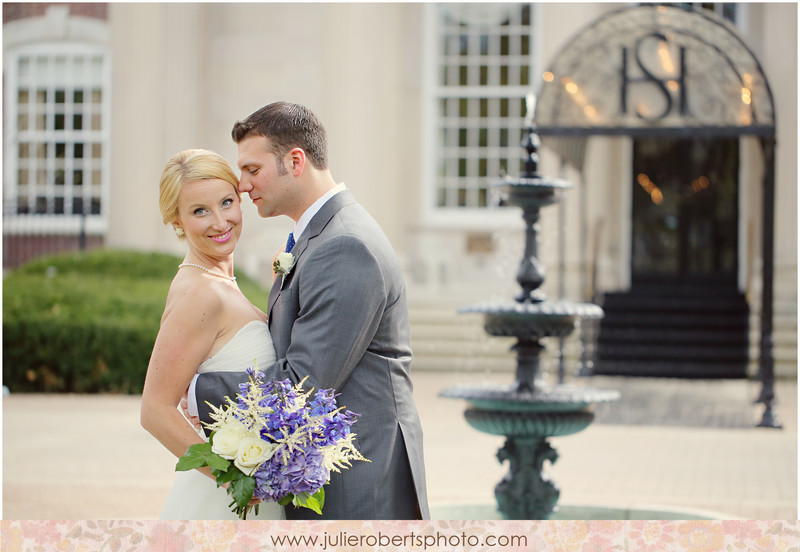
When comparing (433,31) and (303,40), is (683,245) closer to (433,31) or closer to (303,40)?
(433,31)

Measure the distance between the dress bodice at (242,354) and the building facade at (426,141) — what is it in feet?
45.1

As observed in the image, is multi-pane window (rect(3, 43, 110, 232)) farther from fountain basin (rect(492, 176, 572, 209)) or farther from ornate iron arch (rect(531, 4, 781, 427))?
fountain basin (rect(492, 176, 572, 209))

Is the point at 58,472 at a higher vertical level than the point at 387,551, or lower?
lower


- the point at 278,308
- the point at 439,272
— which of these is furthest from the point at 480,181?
the point at 278,308

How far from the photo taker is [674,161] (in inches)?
755

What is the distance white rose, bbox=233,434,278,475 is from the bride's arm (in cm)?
21

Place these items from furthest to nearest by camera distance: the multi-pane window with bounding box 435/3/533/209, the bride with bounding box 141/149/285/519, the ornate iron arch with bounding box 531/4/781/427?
the multi-pane window with bounding box 435/3/533/209 → the ornate iron arch with bounding box 531/4/781/427 → the bride with bounding box 141/149/285/519

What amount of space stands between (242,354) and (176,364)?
0.18m

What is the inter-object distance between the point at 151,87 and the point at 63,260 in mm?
4097

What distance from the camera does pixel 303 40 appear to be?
1956 centimetres

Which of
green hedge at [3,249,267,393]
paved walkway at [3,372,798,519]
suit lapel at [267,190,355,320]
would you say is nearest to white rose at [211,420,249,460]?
suit lapel at [267,190,355,320]

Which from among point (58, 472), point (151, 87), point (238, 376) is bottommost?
point (58, 472)

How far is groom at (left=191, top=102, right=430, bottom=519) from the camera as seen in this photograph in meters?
2.79

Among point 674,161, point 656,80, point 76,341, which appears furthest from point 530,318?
point 674,161
